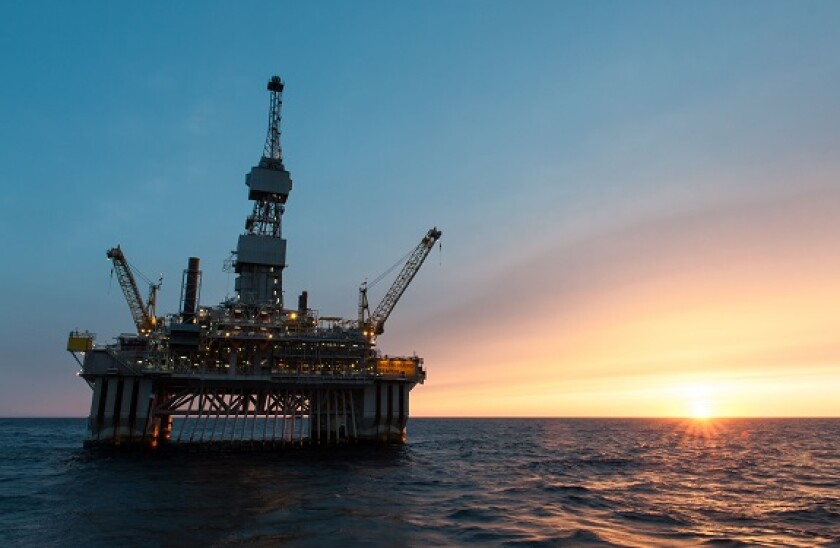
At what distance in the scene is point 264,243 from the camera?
88.8 metres

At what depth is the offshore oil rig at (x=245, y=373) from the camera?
230 feet

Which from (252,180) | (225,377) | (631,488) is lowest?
(631,488)

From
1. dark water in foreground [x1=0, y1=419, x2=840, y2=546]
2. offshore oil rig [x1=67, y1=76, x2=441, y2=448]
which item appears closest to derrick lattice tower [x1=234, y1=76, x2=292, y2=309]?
offshore oil rig [x1=67, y1=76, x2=441, y2=448]

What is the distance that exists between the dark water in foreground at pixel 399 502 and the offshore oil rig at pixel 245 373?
7.40 metres

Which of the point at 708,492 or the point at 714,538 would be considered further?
the point at 708,492

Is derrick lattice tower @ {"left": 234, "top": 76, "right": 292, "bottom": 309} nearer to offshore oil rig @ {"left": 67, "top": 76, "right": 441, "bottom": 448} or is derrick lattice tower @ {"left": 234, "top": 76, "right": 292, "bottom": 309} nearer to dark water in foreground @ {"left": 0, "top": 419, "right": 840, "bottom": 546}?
offshore oil rig @ {"left": 67, "top": 76, "right": 441, "bottom": 448}

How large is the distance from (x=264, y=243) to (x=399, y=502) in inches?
2319

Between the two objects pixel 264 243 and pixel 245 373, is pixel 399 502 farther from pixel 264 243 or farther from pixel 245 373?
pixel 264 243

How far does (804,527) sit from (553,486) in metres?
18.6

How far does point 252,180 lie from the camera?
3656 inches

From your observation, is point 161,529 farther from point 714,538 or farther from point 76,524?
point 714,538

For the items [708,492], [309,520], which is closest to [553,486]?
[708,492]

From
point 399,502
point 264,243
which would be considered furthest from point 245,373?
point 399,502

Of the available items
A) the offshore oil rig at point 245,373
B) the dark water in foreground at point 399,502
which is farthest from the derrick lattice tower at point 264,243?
the dark water in foreground at point 399,502
